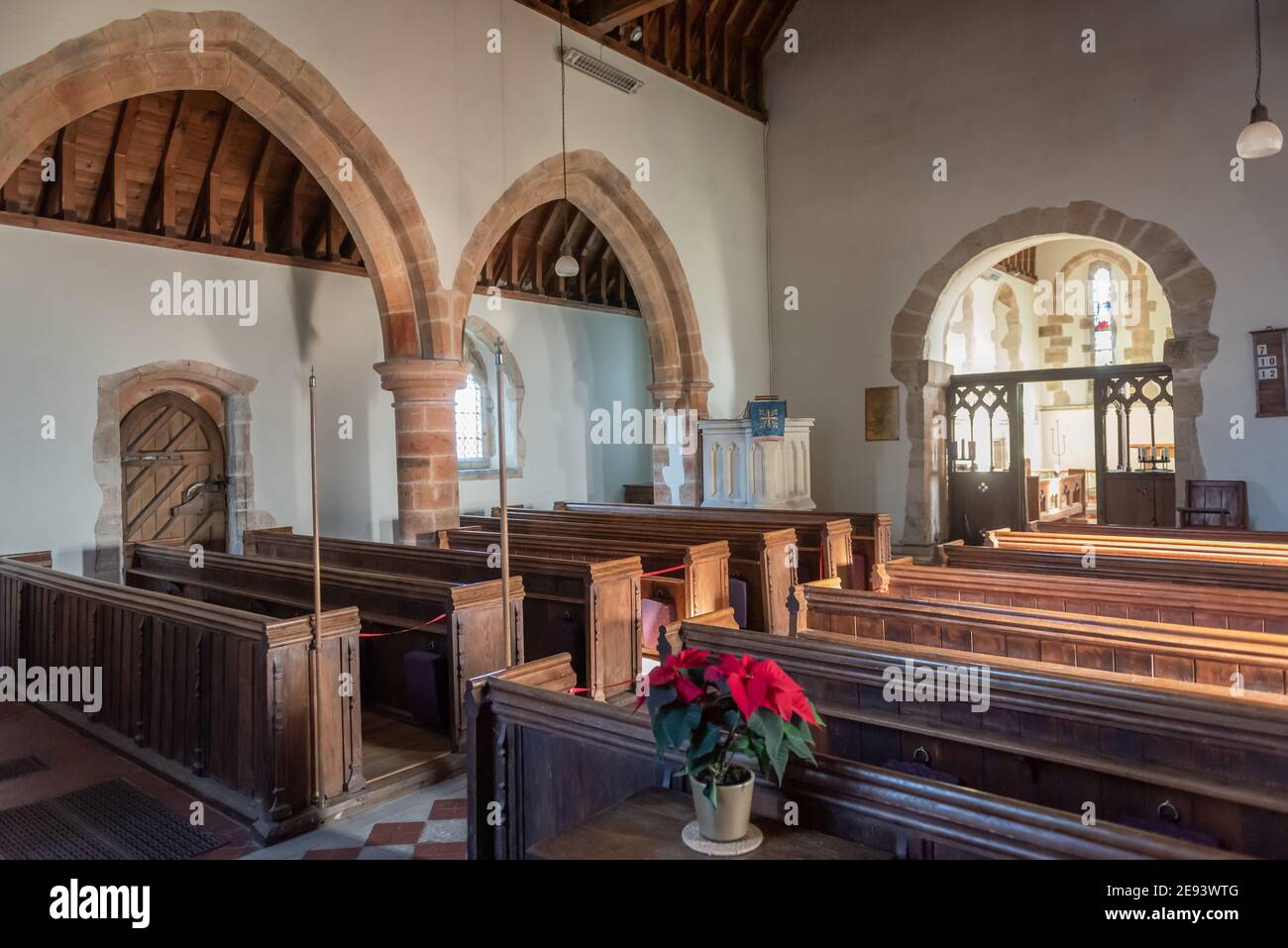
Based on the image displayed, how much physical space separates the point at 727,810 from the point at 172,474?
25.5 feet

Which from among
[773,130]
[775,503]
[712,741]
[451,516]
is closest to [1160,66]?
[773,130]

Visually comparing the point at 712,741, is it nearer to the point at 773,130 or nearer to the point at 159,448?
the point at 159,448

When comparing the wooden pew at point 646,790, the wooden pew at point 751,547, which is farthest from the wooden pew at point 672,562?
the wooden pew at point 646,790

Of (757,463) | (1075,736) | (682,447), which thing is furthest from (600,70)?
(1075,736)

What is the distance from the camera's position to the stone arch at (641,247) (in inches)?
311

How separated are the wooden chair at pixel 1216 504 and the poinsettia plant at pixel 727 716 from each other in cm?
726

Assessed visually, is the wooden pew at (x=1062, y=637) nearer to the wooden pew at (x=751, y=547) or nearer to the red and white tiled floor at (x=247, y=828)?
the red and white tiled floor at (x=247, y=828)

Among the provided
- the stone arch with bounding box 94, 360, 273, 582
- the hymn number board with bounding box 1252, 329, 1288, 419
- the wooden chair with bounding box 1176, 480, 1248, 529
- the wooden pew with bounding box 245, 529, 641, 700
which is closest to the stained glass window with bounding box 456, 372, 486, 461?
the stone arch with bounding box 94, 360, 273, 582

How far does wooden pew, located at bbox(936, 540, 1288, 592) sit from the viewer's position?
366 cm

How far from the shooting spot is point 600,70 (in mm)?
8352

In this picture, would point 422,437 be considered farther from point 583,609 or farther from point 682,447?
point 682,447

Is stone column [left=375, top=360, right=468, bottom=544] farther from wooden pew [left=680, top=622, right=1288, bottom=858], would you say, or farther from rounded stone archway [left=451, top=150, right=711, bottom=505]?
wooden pew [left=680, top=622, right=1288, bottom=858]
